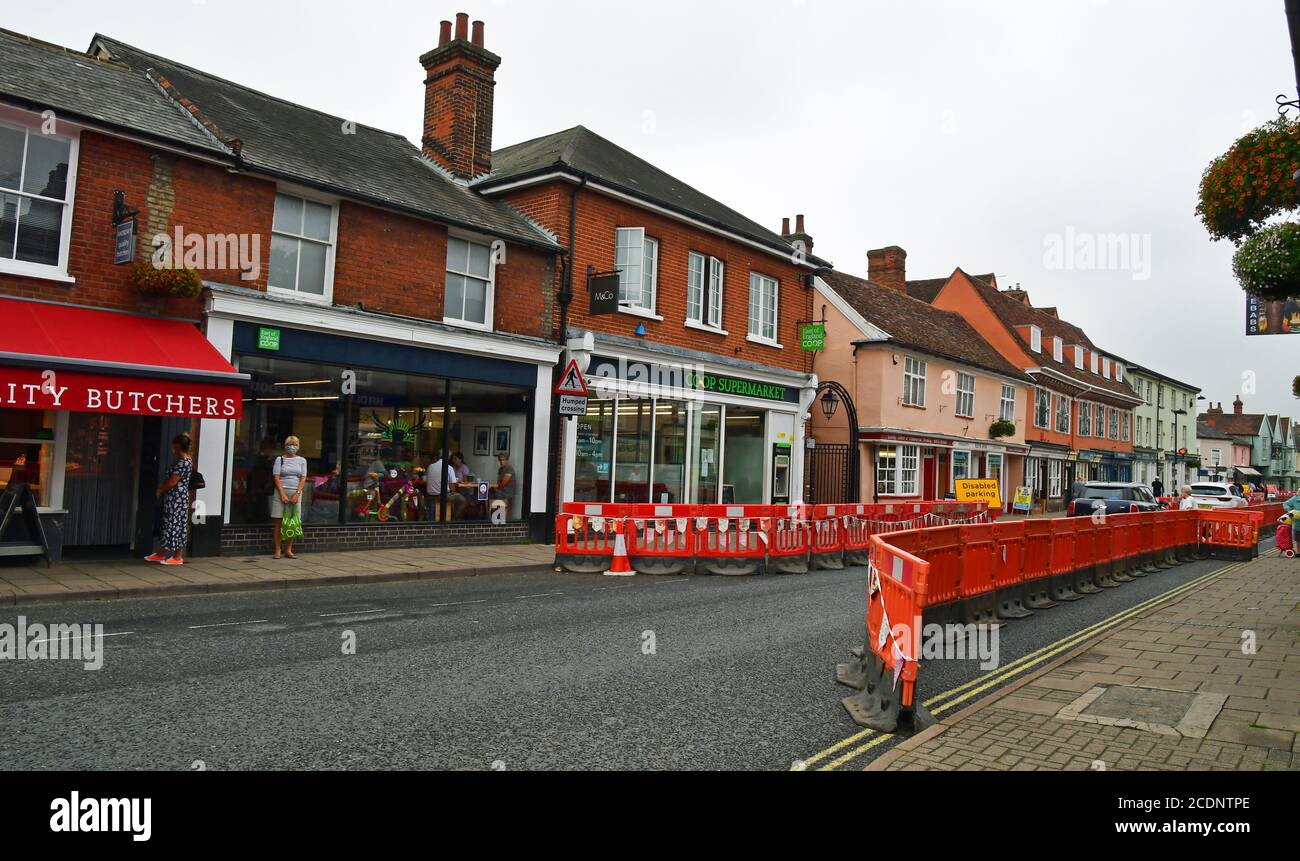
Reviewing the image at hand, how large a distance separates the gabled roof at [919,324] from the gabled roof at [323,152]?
16023 millimetres

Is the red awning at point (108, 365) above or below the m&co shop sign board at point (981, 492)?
above

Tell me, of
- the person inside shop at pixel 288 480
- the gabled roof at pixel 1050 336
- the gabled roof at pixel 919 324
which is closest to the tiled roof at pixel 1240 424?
the gabled roof at pixel 1050 336

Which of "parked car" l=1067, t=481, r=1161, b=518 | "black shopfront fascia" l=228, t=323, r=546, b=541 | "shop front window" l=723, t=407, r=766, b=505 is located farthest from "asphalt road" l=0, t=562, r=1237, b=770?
"parked car" l=1067, t=481, r=1161, b=518

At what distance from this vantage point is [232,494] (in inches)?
494

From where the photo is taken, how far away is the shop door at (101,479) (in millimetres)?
11453

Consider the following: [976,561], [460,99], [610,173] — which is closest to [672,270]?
[610,173]

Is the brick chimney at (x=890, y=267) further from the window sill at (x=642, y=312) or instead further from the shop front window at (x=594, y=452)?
the shop front window at (x=594, y=452)

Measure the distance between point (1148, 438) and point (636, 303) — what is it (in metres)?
51.3

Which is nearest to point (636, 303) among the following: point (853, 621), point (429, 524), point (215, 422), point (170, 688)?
point (429, 524)

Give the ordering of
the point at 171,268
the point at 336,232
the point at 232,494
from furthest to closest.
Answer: the point at 336,232
the point at 232,494
the point at 171,268

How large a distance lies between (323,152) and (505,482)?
6.60 m

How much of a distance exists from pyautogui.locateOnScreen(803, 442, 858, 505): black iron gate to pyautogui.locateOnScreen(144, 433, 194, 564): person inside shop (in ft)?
58.7

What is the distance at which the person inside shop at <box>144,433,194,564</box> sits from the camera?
440 inches
